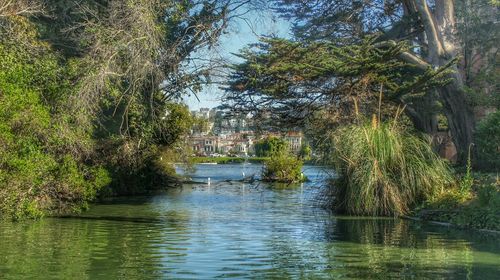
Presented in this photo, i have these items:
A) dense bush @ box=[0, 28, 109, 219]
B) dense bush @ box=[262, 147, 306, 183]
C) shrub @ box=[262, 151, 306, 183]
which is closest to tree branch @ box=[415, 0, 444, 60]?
dense bush @ box=[0, 28, 109, 219]

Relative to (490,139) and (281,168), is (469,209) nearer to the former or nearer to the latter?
(490,139)

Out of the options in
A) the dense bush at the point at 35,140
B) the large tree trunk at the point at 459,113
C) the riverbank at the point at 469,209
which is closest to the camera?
the riverbank at the point at 469,209

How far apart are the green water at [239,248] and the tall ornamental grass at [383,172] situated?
2.29ft

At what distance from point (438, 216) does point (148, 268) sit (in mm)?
9179

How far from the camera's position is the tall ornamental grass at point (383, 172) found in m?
17.5

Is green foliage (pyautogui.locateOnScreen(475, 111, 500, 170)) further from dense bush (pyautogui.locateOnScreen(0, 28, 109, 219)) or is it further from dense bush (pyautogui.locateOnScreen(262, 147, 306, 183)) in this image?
dense bush (pyautogui.locateOnScreen(262, 147, 306, 183))

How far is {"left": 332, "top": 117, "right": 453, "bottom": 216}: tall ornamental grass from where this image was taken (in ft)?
57.4

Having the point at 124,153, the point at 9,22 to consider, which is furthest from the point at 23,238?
the point at 124,153

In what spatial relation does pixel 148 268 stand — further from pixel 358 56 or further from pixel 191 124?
pixel 191 124

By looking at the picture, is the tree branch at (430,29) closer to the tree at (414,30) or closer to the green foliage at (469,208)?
the tree at (414,30)

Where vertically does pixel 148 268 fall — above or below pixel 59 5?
below

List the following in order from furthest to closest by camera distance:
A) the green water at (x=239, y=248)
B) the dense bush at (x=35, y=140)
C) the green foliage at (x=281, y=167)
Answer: the green foliage at (x=281, y=167) → the dense bush at (x=35, y=140) → the green water at (x=239, y=248)

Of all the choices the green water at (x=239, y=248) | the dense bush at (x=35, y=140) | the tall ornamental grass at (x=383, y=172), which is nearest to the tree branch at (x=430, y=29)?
the tall ornamental grass at (x=383, y=172)

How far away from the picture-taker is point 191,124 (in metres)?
30.8
